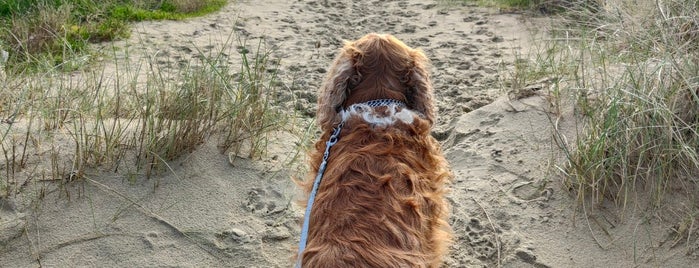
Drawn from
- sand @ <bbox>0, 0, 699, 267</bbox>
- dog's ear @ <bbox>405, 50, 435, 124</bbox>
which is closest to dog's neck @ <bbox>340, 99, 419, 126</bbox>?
dog's ear @ <bbox>405, 50, 435, 124</bbox>

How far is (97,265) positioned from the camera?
3.83 meters

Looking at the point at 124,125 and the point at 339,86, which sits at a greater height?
the point at 339,86

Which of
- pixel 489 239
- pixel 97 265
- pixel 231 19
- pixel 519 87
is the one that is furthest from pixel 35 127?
pixel 231 19

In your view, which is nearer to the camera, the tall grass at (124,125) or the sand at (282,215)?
the sand at (282,215)

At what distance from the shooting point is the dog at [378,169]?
2.94 m

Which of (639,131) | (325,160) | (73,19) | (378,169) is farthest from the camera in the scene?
(73,19)

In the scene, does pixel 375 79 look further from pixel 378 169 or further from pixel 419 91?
pixel 378 169

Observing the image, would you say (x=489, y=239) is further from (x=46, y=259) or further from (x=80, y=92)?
(x=80, y=92)

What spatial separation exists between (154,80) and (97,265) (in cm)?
132

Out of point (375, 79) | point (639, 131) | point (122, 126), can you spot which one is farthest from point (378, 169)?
point (122, 126)

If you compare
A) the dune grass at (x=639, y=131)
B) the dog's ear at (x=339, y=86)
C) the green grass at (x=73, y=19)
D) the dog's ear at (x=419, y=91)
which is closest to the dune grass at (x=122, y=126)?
the dog's ear at (x=339, y=86)

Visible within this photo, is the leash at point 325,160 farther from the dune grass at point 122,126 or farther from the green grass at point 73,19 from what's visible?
the green grass at point 73,19

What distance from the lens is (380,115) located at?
11.9 ft

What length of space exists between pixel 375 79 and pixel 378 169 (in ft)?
2.07
